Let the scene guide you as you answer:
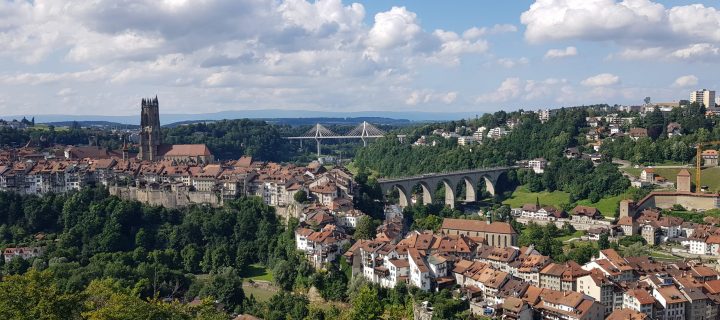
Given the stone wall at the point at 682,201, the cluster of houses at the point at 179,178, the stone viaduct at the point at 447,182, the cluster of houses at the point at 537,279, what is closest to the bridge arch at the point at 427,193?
the stone viaduct at the point at 447,182

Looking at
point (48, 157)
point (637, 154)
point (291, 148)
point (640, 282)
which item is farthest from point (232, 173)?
point (291, 148)

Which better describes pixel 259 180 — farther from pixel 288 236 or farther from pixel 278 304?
pixel 278 304

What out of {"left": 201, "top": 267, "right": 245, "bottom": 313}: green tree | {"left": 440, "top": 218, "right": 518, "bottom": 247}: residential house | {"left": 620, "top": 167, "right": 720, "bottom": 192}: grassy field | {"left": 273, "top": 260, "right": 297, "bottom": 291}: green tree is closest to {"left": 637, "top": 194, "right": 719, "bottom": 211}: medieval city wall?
{"left": 620, "top": 167, "right": 720, "bottom": 192}: grassy field

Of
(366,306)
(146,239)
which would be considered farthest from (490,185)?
(366,306)

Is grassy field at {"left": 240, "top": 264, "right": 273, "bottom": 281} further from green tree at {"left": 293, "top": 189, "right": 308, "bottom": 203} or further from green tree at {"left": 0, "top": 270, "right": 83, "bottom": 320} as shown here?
green tree at {"left": 0, "top": 270, "right": 83, "bottom": 320}

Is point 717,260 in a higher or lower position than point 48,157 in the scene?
lower

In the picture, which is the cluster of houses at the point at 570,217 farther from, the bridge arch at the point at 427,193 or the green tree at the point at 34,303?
the green tree at the point at 34,303

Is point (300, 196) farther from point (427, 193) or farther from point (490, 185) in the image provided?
point (490, 185)
